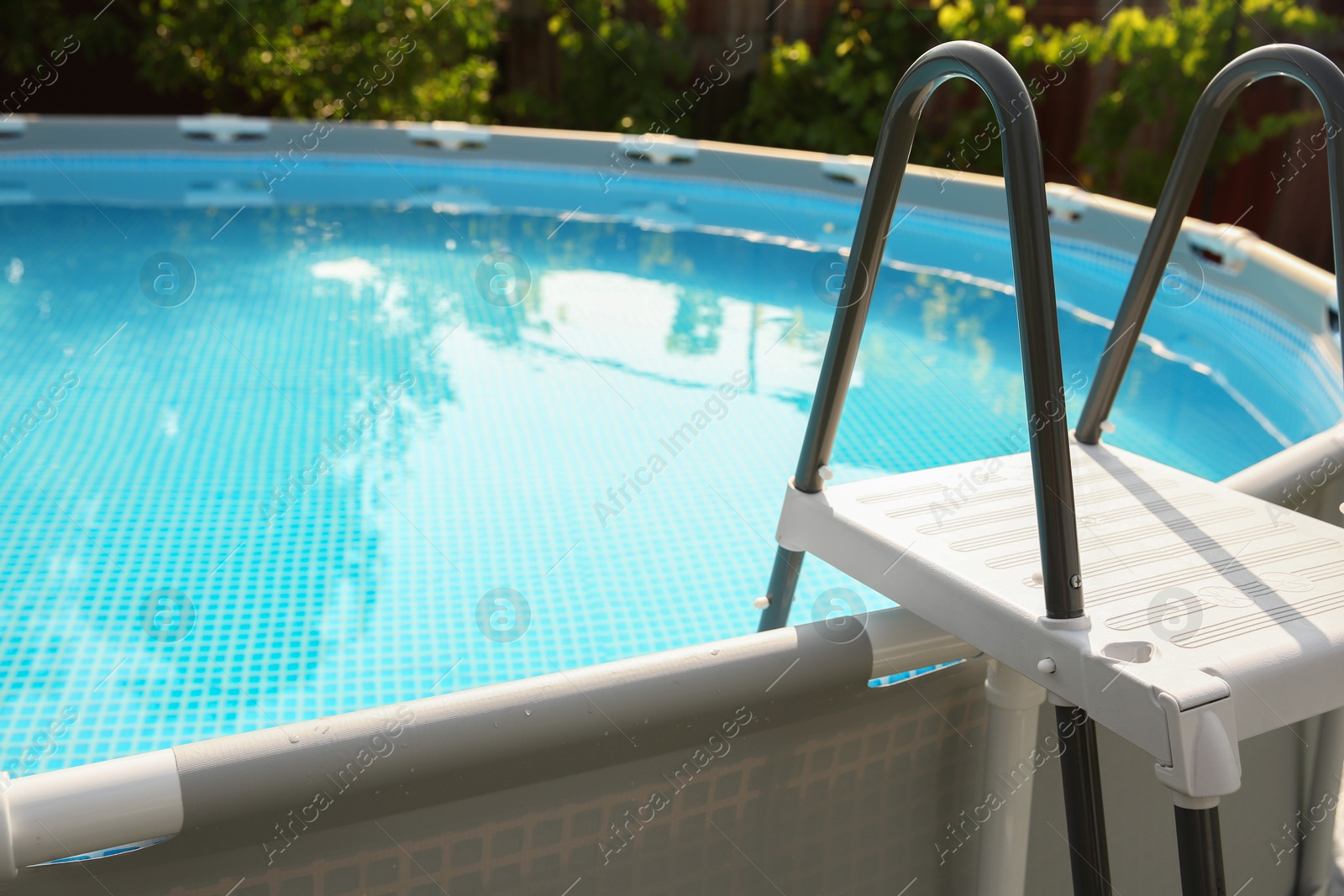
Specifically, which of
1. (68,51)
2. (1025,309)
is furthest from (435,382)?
(68,51)

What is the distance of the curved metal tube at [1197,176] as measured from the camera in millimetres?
1121

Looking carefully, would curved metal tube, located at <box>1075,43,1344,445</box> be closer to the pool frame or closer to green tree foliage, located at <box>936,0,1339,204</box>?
the pool frame

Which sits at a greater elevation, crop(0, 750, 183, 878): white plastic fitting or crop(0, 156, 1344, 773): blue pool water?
crop(0, 750, 183, 878): white plastic fitting

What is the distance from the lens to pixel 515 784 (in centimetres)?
96

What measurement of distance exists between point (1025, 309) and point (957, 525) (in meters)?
0.39

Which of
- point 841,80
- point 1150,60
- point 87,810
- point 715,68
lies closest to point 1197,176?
point 87,810

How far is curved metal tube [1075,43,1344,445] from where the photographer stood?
1.12 m

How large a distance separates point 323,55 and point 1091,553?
26.3ft

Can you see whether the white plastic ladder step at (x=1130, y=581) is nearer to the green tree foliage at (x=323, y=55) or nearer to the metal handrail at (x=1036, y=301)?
the metal handrail at (x=1036, y=301)

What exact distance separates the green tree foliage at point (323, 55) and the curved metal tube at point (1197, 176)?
7185mm

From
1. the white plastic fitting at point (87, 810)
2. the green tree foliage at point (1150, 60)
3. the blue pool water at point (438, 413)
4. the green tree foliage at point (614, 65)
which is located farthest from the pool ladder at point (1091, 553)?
the green tree foliage at point (614, 65)

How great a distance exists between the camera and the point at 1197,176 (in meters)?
1.44

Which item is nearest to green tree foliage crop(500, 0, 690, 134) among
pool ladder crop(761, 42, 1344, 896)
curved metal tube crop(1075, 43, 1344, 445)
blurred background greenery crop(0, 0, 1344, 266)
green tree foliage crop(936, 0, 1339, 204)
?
blurred background greenery crop(0, 0, 1344, 266)

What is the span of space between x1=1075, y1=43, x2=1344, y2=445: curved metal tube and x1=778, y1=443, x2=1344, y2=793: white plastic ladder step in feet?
0.40
